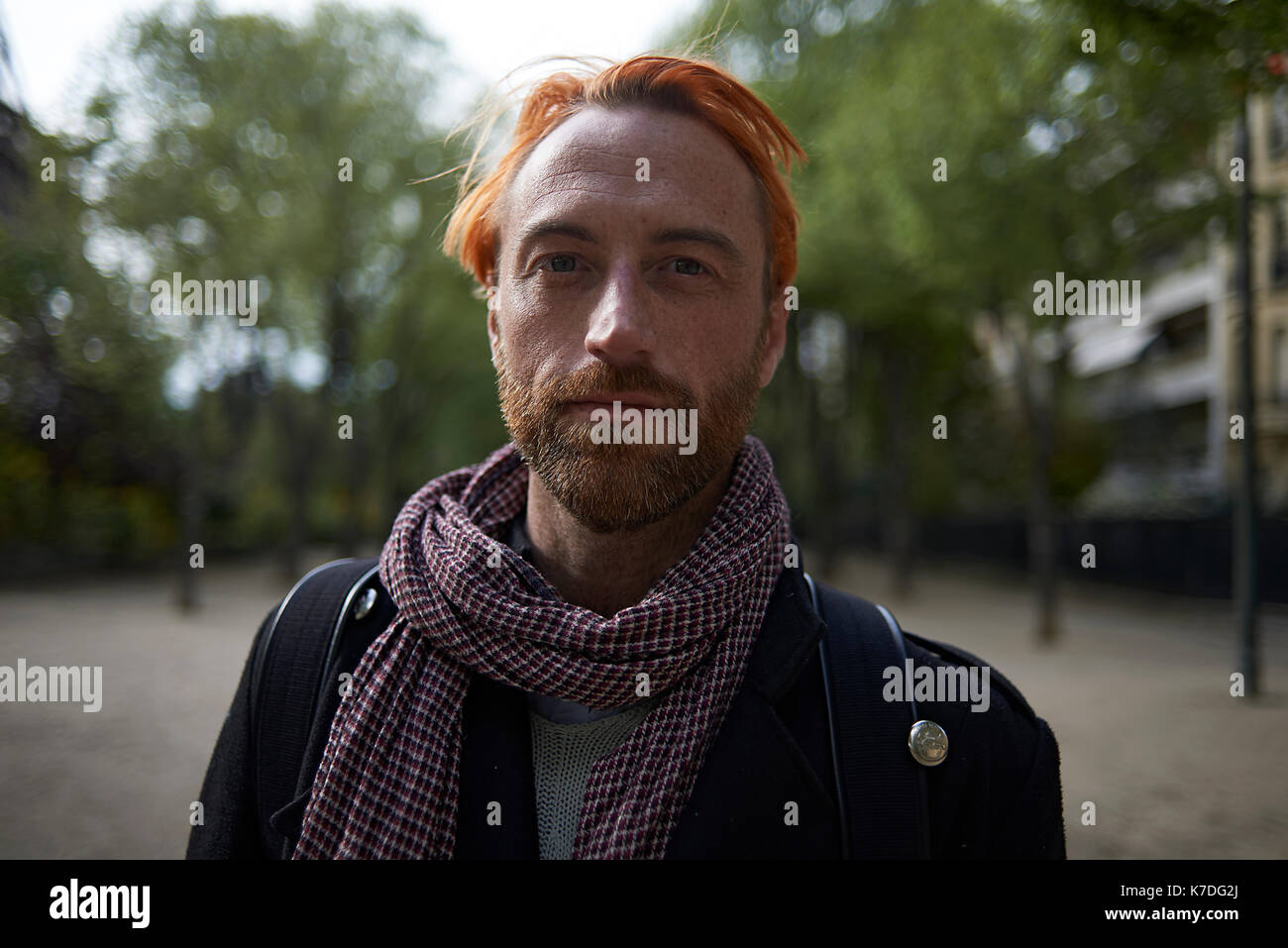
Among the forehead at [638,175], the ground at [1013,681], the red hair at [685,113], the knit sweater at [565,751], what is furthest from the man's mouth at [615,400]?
the ground at [1013,681]

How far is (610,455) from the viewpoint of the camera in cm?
165

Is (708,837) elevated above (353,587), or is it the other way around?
(353,587)

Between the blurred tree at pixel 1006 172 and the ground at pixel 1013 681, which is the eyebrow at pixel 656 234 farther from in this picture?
the blurred tree at pixel 1006 172

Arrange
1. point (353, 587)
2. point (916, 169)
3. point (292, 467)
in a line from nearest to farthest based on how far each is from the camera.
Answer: point (353, 587) < point (916, 169) < point (292, 467)

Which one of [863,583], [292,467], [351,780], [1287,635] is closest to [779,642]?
[351,780]

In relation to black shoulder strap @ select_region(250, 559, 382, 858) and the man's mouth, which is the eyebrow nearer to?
the man's mouth

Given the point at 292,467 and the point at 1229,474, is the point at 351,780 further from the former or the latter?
the point at 1229,474

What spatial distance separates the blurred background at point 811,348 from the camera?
251 inches

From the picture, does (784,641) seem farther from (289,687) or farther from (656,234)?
(289,687)

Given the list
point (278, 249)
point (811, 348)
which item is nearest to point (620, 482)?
point (278, 249)

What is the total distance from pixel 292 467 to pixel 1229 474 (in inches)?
890

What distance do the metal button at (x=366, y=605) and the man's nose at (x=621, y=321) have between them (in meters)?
0.74

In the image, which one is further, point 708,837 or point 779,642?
point 779,642

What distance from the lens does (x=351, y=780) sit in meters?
1.69
